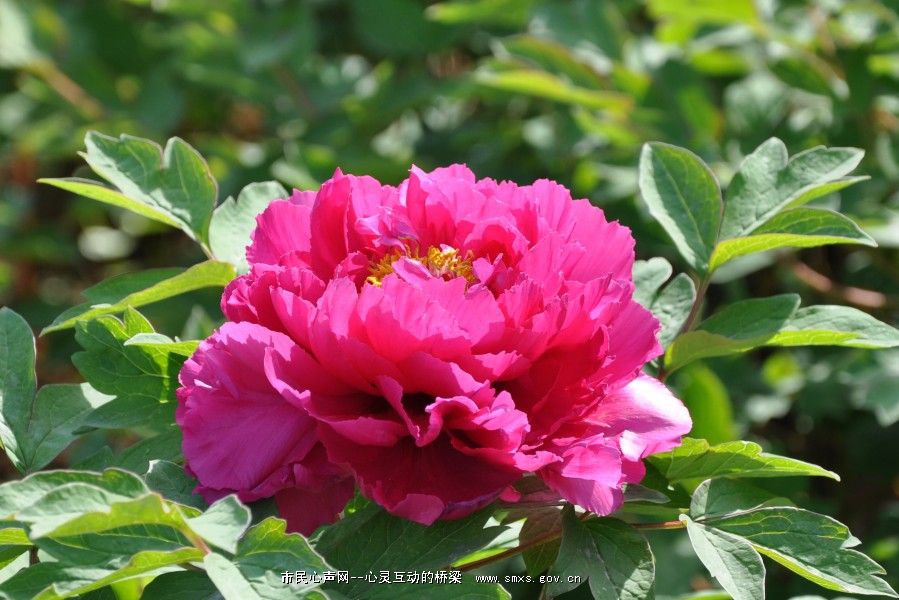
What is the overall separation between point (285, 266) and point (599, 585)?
290mm

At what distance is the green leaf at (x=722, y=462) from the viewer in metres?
0.72

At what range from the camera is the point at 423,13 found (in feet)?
6.54

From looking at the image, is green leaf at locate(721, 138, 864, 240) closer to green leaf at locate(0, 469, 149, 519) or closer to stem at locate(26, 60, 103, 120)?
green leaf at locate(0, 469, 149, 519)

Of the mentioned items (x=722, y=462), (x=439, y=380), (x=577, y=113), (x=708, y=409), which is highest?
(x=439, y=380)

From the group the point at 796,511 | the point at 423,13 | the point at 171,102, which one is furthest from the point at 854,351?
the point at 171,102

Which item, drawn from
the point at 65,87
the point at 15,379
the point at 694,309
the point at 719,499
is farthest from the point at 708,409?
the point at 65,87

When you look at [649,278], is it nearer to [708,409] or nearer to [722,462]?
[722,462]

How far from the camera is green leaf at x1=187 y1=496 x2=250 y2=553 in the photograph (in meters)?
0.60

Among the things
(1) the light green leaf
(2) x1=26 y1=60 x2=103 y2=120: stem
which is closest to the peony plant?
(1) the light green leaf

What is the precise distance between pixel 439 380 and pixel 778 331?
0.31 metres

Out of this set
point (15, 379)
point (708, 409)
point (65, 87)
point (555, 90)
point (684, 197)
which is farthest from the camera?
point (65, 87)

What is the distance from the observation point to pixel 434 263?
2.50ft

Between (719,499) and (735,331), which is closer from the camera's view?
(719,499)

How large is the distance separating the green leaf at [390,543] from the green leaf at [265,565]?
0.26 feet
